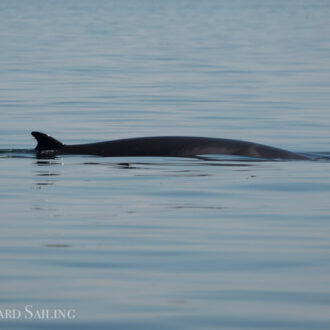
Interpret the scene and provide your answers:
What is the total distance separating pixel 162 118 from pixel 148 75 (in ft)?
39.8

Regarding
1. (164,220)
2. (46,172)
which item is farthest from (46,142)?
(164,220)

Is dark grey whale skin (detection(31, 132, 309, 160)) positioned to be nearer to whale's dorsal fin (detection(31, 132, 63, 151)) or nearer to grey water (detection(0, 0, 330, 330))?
whale's dorsal fin (detection(31, 132, 63, 151))

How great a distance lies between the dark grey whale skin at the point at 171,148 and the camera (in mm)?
14793

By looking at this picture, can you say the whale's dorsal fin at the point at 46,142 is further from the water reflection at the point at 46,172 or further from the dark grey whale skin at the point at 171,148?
the water reflection at the point at 46,172

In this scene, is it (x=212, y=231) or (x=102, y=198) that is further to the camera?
(x=102, y=198)

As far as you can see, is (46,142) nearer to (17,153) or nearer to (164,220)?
(17,153)

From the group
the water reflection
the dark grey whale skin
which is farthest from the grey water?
the dark grey whale skin

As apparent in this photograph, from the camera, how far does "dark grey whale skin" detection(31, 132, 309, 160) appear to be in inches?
582

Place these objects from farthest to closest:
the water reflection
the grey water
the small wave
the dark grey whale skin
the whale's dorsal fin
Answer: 1. the small wave
2. the dark grey whale skin
3. the whale's dorsal fin
4. the water reflection
5. the grey water

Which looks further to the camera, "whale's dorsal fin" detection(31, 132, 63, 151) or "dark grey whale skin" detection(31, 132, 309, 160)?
"dark grey whale skin" detection(31, 132, 309, 160)

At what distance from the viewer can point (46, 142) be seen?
48.7 feet

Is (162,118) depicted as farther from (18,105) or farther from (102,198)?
(102,198)

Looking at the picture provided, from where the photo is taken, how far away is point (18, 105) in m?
23.6

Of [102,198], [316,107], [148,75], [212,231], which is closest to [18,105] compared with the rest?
[316,107]
